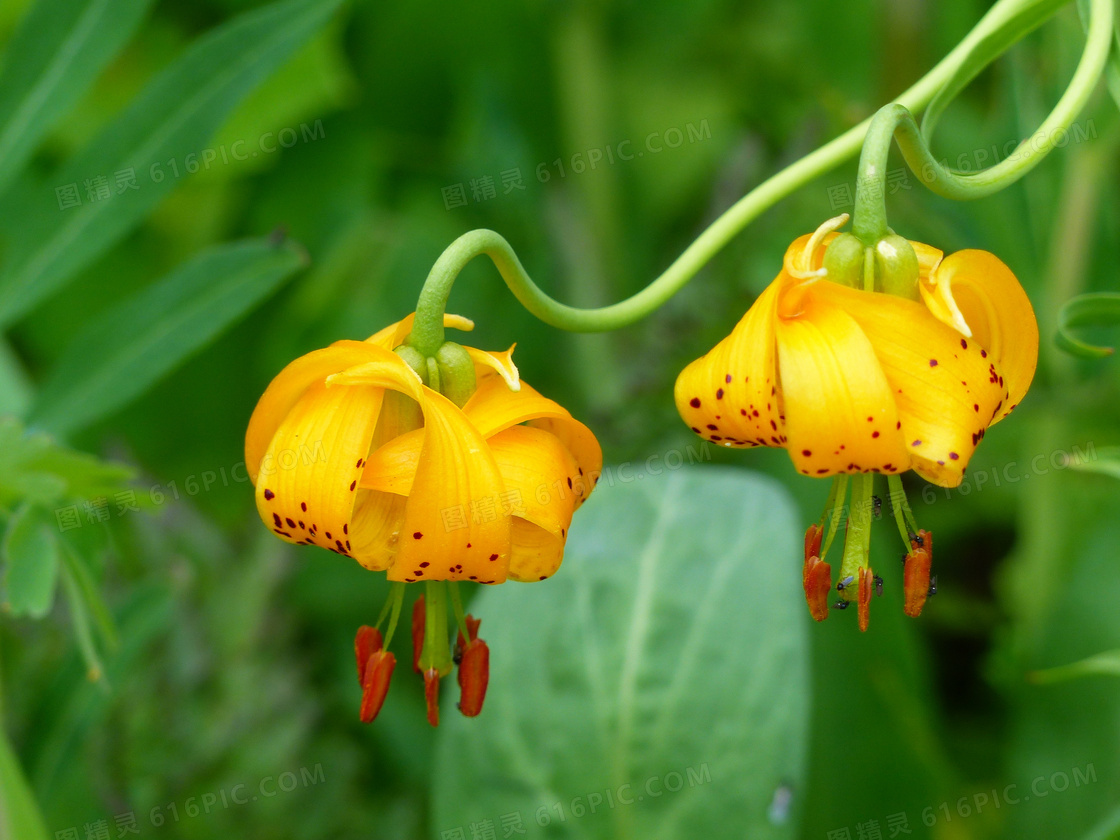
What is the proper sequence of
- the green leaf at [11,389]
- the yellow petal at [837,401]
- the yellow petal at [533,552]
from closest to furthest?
the yellow petal at [837,401]
the yellow petal at [533,552]
the green leaf at [11,389]

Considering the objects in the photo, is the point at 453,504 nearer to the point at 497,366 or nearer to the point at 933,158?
the point at 497,366

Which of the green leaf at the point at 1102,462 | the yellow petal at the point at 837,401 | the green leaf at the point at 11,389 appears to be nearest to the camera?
the yellow petal at the point at 837,401

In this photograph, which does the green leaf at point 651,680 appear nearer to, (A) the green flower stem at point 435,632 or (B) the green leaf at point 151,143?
(A) the green flower stem at point 435,632

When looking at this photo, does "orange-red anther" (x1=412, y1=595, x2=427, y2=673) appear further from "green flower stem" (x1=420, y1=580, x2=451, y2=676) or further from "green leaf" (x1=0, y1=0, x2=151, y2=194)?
"green leaf" (x1=0, y1=0, x2=151, y2=194)

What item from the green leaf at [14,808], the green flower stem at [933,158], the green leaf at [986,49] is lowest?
the green leaf at [14,808]

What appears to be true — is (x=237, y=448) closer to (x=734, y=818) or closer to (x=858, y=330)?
(x=734, y=818)

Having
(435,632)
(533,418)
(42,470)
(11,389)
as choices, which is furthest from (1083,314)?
(11,389)

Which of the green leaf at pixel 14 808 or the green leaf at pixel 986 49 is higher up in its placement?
the green leaf at pixel 986 49

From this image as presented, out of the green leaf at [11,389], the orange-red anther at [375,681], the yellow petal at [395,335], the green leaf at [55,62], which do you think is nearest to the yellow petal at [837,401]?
the yellow petal at [395,335]
